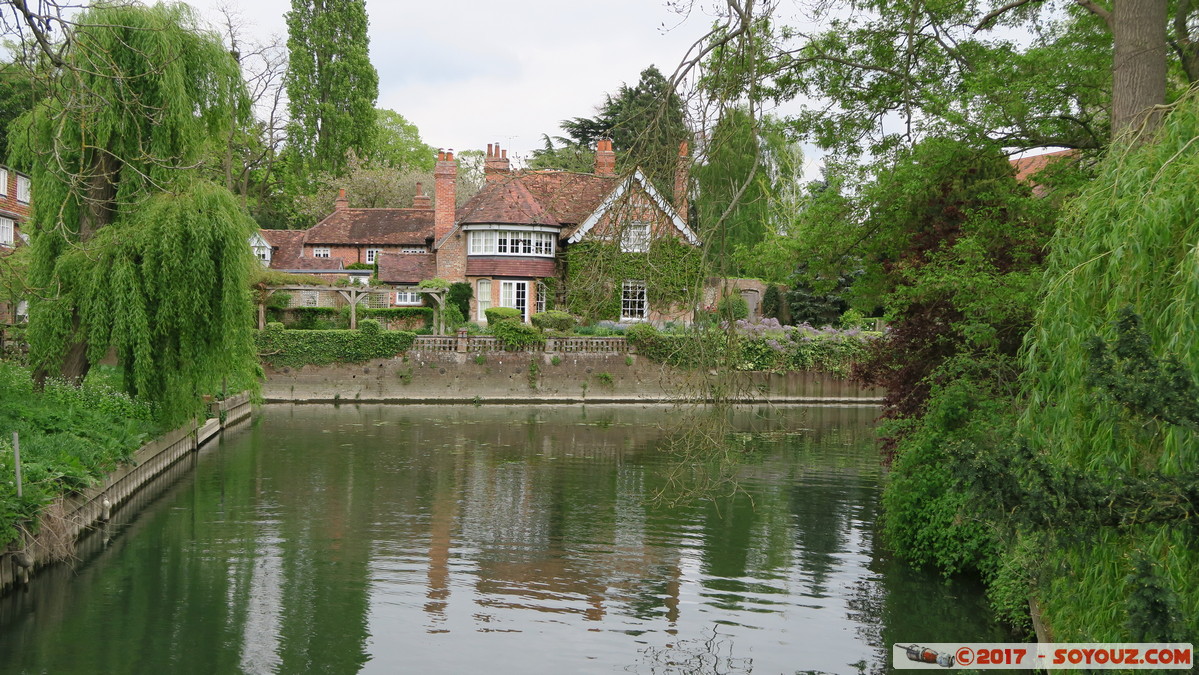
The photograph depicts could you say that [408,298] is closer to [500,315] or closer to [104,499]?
[500,315]

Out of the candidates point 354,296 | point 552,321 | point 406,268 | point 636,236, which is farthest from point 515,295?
point 636,236

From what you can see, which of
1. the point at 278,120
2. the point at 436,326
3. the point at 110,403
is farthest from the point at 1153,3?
the point at 278,120

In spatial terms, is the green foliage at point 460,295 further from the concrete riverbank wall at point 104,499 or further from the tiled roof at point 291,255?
the concrete riverbank wall at point 104,499

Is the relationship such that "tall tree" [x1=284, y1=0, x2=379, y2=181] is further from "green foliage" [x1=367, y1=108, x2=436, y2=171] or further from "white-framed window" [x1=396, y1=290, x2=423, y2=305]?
"white-framed window" [x1=396, y1=290, x2=423, y2=305]

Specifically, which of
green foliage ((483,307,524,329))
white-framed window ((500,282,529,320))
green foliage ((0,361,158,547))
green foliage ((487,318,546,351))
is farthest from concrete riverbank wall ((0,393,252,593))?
white-framed window ((500,282,529,320))

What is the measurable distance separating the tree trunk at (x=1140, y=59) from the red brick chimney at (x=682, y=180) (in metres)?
5.09

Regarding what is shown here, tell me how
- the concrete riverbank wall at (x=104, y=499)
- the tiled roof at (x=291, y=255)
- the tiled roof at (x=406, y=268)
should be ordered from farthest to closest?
the tiled roof at (x=291, y=255) → the tiled roof at (x=406, y=268) → the concrete riverbank wall at (x=104, y=499)

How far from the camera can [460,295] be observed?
1588 inches

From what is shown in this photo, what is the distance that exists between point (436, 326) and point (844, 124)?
82.2ft

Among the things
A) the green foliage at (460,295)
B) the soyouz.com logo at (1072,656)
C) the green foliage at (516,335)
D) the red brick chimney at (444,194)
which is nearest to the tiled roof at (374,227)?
the red brick chimney at (444,194)

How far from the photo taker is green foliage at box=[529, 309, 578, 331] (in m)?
37.6

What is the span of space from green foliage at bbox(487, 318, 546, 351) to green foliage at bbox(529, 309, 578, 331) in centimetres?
104

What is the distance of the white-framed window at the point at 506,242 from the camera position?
4034 cm

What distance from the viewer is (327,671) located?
9.88 meters
